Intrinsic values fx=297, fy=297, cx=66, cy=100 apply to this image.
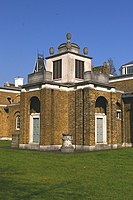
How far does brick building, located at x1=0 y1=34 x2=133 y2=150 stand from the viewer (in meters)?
23.1

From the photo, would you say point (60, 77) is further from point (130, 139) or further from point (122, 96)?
point (130, 139)

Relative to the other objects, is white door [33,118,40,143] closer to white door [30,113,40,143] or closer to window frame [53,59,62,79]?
white door [30,113,40,143]

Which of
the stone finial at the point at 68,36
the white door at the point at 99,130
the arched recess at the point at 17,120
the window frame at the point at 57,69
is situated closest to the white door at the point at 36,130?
the window frame at the point at 57,69

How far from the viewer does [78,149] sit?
921 inches

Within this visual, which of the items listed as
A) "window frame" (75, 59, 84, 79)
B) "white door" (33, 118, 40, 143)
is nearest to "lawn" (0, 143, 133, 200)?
"white door" (33, 118, 40, 143)

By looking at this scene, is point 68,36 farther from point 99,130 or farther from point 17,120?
point 17,120

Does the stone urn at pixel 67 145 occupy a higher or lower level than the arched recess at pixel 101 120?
lower

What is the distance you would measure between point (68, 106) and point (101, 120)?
2.99 meters

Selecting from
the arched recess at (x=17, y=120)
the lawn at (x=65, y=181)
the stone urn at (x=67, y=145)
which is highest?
the arched recess at (x=17, y=120)

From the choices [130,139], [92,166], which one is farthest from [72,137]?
[92,166]

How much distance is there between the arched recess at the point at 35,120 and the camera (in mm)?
24594

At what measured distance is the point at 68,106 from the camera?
2486cm

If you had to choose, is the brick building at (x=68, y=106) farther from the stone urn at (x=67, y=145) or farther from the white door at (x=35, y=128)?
the stone urn at (x=67, y=145)

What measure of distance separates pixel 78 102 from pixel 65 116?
1716mm
